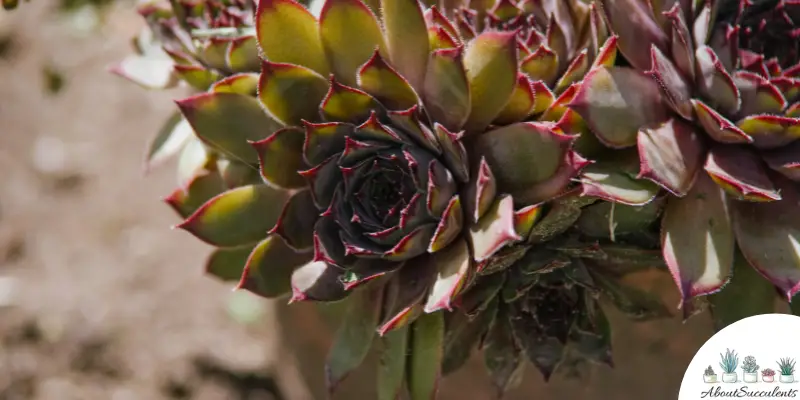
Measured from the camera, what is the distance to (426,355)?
0.73 metres

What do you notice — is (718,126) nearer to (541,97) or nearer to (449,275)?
(541,97)

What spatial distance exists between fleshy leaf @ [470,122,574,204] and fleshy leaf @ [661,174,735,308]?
13 cm

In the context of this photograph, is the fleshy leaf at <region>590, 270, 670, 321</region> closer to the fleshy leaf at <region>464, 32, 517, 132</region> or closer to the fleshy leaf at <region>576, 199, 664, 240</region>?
the fleshy leaf at <region>576, 199, 664, 240</region>

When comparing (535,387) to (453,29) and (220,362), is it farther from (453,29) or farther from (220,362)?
(220,362)

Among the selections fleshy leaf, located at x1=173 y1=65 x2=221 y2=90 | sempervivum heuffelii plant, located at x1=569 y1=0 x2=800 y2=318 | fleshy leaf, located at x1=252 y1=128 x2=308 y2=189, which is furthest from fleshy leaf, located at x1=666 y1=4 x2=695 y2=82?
fleshy leaf, located at x1=173 y1=65 x2=221 y2=90

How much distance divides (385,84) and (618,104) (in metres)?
0.19

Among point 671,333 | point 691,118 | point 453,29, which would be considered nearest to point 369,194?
point 453,29

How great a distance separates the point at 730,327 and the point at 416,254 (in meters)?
0.29

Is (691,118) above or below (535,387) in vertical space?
above

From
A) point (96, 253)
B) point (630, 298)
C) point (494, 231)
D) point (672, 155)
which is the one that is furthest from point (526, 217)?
point (96, 253)

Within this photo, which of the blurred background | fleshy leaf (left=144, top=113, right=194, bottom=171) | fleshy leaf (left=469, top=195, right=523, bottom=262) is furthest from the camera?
the blurred background

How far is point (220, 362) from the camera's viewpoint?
5.12ft

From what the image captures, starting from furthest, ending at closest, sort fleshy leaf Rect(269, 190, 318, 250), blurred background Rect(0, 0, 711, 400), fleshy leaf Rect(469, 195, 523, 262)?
blurred background Rect(0, 0, 711, 400) < fleshy leaf Rect(269, 190, 318, 250) < fleshy leaf Rect(469, 195, 523, 262)

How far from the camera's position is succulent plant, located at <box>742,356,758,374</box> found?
0.69 meters
